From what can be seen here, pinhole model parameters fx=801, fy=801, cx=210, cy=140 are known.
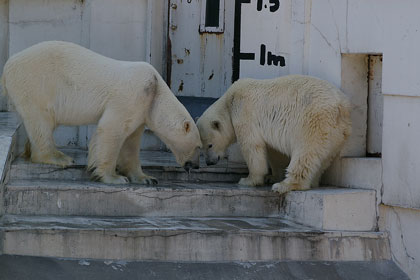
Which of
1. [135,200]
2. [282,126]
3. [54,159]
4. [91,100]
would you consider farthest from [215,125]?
[54,159]

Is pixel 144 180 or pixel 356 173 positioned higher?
pixel 356 173

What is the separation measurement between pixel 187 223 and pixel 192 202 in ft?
1.43

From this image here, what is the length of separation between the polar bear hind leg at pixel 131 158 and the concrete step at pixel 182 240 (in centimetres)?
92

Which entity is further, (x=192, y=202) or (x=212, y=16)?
(x=212, y=16)

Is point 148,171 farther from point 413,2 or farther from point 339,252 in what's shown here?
point 413,2

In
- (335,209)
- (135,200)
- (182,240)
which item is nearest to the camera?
(182,240)

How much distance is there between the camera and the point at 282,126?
6961 mm

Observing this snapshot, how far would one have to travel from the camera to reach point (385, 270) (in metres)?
6.18

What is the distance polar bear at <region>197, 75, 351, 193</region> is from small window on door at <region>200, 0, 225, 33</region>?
1943 mm

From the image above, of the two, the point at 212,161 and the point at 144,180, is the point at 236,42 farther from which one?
the point at 144,180

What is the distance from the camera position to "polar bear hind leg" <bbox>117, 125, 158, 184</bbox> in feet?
23.3

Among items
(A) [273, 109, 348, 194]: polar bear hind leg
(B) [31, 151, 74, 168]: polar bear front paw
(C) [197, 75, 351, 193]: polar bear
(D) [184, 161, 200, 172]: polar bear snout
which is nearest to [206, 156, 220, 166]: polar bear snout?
(C) [197, 75, 351, 193]: polar bear

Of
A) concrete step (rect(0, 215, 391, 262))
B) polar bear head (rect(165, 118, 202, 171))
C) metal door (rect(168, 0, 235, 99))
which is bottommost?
concrete step (rect(0, 215, 391, 262))

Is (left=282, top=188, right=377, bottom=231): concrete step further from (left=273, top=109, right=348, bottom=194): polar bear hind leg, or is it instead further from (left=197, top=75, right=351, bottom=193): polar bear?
(left=197, top=75, right=351, bottom=193): polar bear
